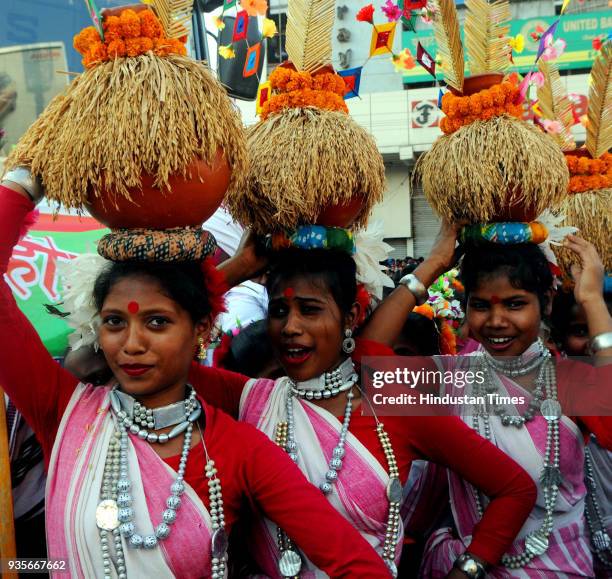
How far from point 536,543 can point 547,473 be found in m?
0.24

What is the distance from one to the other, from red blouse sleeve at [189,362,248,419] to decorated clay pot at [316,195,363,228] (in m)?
0.63

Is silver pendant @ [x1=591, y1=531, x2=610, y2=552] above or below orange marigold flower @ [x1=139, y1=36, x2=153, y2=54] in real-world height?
below

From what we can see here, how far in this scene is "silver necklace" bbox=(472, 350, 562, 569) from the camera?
2402mm

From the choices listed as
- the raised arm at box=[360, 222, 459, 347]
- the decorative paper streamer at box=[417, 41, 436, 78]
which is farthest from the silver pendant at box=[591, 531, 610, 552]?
the decorative paper streamer at box=[417, 41, 436, 78]

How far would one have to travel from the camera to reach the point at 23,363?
6.02ft

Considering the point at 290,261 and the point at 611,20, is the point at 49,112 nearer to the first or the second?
the point at 290,261

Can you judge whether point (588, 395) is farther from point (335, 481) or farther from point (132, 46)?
point (132, 46)

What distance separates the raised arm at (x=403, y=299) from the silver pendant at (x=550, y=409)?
23.1 inches

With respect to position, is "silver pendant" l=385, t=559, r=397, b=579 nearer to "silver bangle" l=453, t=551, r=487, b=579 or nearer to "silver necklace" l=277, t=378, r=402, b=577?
"silver necklace" l=277, t=378, r=402, b=577

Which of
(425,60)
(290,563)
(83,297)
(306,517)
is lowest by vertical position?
(290,563)

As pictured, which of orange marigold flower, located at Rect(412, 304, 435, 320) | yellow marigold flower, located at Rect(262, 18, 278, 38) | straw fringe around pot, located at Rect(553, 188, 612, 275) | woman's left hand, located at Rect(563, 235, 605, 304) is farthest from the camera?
orange marigold flower, located at Rect(412, 304, 435, 320)

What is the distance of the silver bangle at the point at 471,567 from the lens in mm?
2252

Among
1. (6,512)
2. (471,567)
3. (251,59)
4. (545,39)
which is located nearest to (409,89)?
(545,39)

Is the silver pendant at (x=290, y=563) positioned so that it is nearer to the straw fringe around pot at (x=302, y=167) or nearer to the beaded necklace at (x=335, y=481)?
the beaded necklace at (x=335, y=481)
